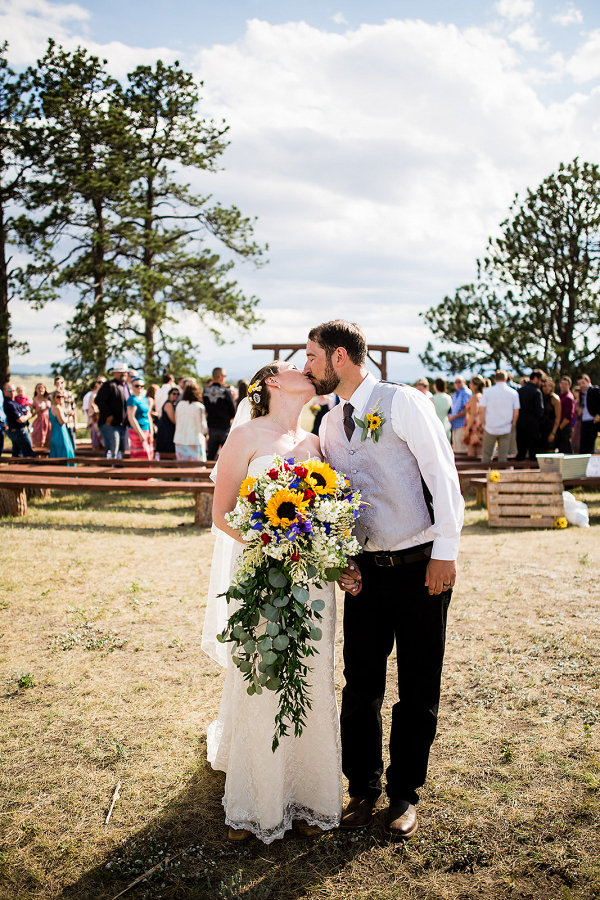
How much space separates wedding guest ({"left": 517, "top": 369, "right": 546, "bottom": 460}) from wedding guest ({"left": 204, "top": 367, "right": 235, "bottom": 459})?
521 centimetres

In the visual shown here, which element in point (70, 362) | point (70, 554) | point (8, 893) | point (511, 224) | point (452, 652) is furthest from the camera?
point (511, 224)

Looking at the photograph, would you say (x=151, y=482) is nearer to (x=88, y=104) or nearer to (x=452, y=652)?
(x=452, y=652)

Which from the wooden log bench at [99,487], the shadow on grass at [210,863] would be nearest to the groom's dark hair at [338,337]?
the shadow on grass at [210,863]

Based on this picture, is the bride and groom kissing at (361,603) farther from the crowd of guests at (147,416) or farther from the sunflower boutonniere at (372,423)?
the crowd of guests at (147,416)

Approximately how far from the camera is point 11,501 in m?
9.57

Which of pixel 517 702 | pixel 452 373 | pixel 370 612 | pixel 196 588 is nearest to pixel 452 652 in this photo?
pixel 517 702

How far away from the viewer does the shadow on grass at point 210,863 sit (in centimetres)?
244

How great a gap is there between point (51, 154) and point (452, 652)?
20.2 meters

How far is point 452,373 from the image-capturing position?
22703mm

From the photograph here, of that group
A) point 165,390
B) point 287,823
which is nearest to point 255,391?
point 287,823

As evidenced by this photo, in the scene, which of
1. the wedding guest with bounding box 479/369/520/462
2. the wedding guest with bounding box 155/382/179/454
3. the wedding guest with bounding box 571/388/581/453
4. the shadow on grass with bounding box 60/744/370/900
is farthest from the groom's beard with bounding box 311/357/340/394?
the wedding guest with bounding box 571/388/581/453

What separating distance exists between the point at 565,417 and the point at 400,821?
1057cm

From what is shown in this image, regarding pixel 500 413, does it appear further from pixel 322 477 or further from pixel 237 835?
pixel 237 835

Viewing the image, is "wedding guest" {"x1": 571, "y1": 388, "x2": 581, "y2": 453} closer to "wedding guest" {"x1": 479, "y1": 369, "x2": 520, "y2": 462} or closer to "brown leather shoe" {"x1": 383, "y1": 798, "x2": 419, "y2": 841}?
"wedding guest" {"x1": 479, "y1": 369, "x2": 520, "y2": 462}
